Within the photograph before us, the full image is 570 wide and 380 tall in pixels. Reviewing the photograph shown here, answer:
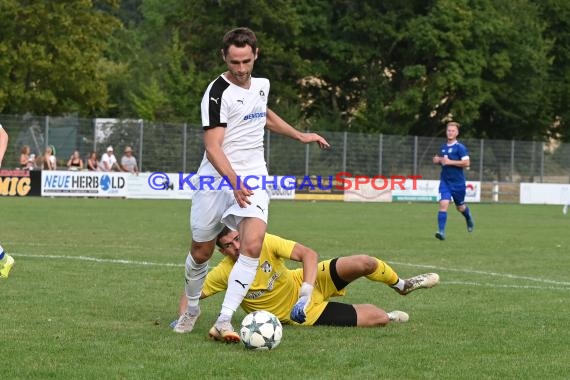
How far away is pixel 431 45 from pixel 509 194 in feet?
38.5

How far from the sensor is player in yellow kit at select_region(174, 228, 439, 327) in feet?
25.6

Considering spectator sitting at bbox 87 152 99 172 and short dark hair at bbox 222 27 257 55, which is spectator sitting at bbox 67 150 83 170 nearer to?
spectator sitting at bbox 87 152 99 172

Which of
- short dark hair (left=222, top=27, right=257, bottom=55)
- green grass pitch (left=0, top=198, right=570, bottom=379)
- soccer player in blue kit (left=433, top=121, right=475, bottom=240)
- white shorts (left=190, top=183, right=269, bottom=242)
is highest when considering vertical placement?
short dark hair (left=222, top=27, right=257, bottom=55)

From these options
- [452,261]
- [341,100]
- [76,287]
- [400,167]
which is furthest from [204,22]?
[76,287]

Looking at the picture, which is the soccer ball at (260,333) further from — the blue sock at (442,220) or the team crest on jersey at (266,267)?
the blue sock at (442,220)

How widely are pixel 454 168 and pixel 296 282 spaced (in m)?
13.1

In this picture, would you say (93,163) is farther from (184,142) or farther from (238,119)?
(238,119)

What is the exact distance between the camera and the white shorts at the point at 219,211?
729cm

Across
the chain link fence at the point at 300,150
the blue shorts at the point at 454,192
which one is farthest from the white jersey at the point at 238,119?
the chain link fence at the point at 300,150

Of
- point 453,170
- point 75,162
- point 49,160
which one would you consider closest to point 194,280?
point 453,170

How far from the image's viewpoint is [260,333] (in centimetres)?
Answer: 682

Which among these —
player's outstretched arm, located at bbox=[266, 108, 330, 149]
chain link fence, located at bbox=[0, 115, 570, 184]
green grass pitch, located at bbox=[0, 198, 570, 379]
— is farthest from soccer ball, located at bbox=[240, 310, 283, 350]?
chain link fence, located at bbox=[0, 115, 570, 184]

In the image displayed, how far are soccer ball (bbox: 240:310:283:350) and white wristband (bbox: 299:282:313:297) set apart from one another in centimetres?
51

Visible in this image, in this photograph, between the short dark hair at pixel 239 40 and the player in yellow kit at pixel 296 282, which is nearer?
the short dark hair at pixel 239 40
